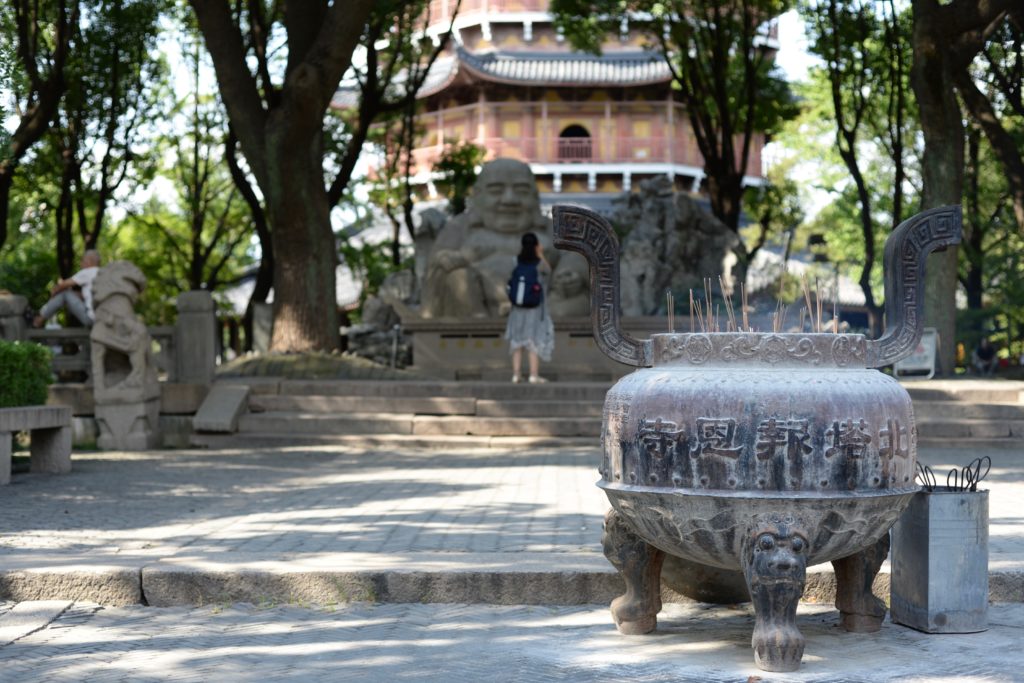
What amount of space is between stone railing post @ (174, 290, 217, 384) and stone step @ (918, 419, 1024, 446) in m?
7.78

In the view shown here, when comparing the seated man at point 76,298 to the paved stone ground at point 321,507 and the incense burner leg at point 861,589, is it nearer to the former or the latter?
the paved stone ground at point 321,507

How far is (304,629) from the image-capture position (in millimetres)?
5453

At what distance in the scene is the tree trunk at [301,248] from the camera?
1639 centimetres

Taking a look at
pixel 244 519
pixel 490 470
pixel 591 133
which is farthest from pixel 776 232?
pixel 244 519

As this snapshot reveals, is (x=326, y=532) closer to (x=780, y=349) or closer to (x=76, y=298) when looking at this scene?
(x=780, y=349)

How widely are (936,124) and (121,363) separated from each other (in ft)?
37.3

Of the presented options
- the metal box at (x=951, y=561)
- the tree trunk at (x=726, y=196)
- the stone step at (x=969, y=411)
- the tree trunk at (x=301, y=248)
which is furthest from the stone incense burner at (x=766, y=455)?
the tree trunk at (x=726, y=196)

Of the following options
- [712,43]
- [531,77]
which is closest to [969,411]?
[712,43]

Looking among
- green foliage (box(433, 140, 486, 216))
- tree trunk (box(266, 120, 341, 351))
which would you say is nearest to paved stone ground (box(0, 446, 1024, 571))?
tree trunk (box(266, 120, 341, 351))

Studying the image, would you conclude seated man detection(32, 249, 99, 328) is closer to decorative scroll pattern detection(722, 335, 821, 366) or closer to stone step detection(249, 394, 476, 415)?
stone step detection(249, 394, 476, 415)

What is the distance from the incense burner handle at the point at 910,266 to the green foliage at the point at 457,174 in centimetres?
2180

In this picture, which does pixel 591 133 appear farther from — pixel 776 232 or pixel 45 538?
pixel 45 538

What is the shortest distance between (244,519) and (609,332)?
3.51m

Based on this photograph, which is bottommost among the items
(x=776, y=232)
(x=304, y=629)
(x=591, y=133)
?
(x=304, y=629)
